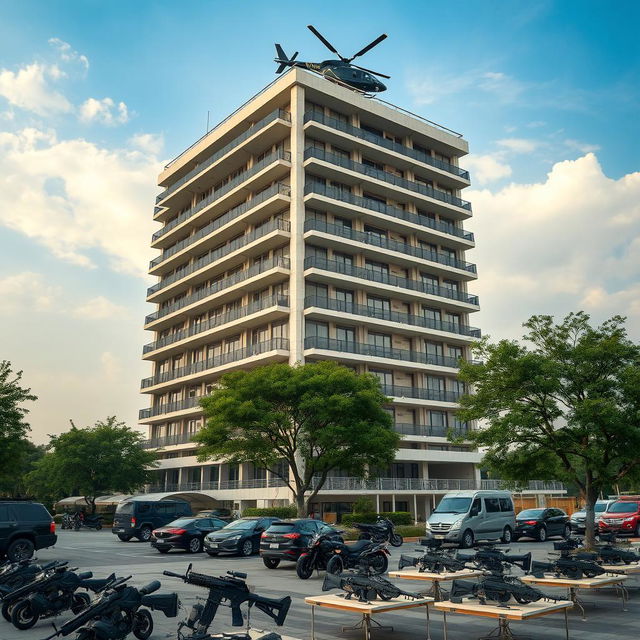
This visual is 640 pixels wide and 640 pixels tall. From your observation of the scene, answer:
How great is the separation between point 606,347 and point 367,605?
656 inches

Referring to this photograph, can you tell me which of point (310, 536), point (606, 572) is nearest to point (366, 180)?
point (310, 536)

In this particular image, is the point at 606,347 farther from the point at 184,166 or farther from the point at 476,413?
the point at 184,166

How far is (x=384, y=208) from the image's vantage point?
2109 inches

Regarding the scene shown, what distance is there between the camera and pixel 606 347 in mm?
22047

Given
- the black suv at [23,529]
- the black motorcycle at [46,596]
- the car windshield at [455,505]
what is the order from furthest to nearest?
the car windshield at [455,505] → the black suv at [23,529] → the black motorcycle at [46,596]

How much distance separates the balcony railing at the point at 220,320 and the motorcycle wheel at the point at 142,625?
1480 inches

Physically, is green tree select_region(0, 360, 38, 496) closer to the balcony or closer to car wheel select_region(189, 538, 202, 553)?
car wheel select_region(189, 538, 202, 553)

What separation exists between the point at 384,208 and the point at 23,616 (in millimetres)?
46612

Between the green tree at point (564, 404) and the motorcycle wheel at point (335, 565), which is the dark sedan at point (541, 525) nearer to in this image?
the green tree at point (564, 404)

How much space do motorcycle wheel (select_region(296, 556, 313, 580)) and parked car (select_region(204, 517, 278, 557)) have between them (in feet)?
21.5

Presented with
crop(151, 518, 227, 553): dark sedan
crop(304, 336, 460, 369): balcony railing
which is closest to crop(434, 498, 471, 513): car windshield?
crop(151, 518, 227, 553): dark sedan

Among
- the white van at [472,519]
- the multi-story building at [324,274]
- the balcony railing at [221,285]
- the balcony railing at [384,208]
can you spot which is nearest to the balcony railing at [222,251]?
the multi-story building at [324,274]

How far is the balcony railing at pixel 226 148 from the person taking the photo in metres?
50.8

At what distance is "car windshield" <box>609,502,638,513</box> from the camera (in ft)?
103
